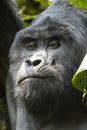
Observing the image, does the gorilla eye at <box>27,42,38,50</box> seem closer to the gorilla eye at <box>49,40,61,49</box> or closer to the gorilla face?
the gorilla face

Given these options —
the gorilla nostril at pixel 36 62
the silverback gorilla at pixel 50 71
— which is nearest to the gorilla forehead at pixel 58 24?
the silverback gorilla at pixel 50 71

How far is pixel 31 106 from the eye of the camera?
10.9 feet

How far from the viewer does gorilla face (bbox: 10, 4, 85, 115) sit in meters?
3.20

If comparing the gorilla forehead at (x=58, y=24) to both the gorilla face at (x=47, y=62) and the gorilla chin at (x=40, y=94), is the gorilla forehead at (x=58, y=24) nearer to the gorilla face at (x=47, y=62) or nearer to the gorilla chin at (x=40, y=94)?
the gorilla face at (x=47, y=62)

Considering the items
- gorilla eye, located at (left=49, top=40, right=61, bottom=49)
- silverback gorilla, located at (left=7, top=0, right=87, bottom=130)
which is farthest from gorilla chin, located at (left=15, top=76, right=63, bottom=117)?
gorilla eye, located at (left=49, top=40, right=61, bottom=49)

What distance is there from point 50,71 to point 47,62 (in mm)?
68

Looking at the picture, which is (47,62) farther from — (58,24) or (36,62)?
(58,24)

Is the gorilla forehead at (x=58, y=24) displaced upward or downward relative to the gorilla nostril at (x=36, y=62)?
downward

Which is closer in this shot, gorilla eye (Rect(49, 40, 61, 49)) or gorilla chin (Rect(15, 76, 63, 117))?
gorilla chin (Rect(15, 76, 63, 117))

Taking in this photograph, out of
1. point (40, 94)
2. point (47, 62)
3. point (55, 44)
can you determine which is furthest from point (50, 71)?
point (55, 44)

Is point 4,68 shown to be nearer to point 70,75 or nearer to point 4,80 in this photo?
point 4,80

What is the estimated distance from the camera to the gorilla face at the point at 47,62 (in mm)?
3201

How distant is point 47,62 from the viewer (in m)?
3.22

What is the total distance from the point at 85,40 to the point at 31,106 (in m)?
0.65
